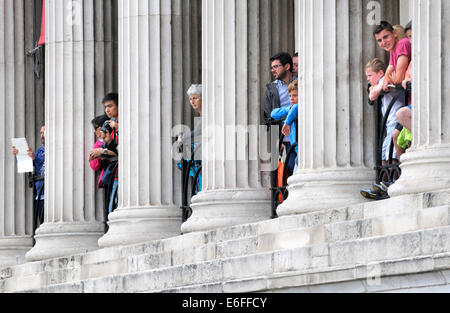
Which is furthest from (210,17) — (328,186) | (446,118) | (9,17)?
(9,17)

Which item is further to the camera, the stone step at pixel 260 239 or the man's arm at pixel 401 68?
the man's arm at pixel 401 68

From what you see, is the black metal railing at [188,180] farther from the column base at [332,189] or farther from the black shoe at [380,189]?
the black shoe at [380,189]

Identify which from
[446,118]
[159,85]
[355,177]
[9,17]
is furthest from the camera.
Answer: [9,17]

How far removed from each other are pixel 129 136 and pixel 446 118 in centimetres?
1281

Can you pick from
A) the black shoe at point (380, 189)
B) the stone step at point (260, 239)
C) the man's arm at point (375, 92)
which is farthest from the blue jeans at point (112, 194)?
the black shoe at point (380, 189)

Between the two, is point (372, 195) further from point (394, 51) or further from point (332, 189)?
point (394, 51)

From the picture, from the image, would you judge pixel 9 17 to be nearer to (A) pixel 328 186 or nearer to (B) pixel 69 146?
(B) pixel 69 146

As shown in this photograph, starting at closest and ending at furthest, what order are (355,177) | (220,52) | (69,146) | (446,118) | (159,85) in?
(446,118)
(355,177)
(220,52)
(159,85)
(69,146)

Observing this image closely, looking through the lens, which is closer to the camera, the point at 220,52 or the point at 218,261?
the point at 218,261

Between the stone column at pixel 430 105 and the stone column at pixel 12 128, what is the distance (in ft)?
72.7

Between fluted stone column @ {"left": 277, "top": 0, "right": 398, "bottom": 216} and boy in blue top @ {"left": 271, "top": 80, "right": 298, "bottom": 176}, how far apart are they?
2.05 m

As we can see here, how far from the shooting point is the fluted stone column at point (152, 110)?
129ft

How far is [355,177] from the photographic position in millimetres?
31562

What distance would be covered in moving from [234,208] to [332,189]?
4.34m
